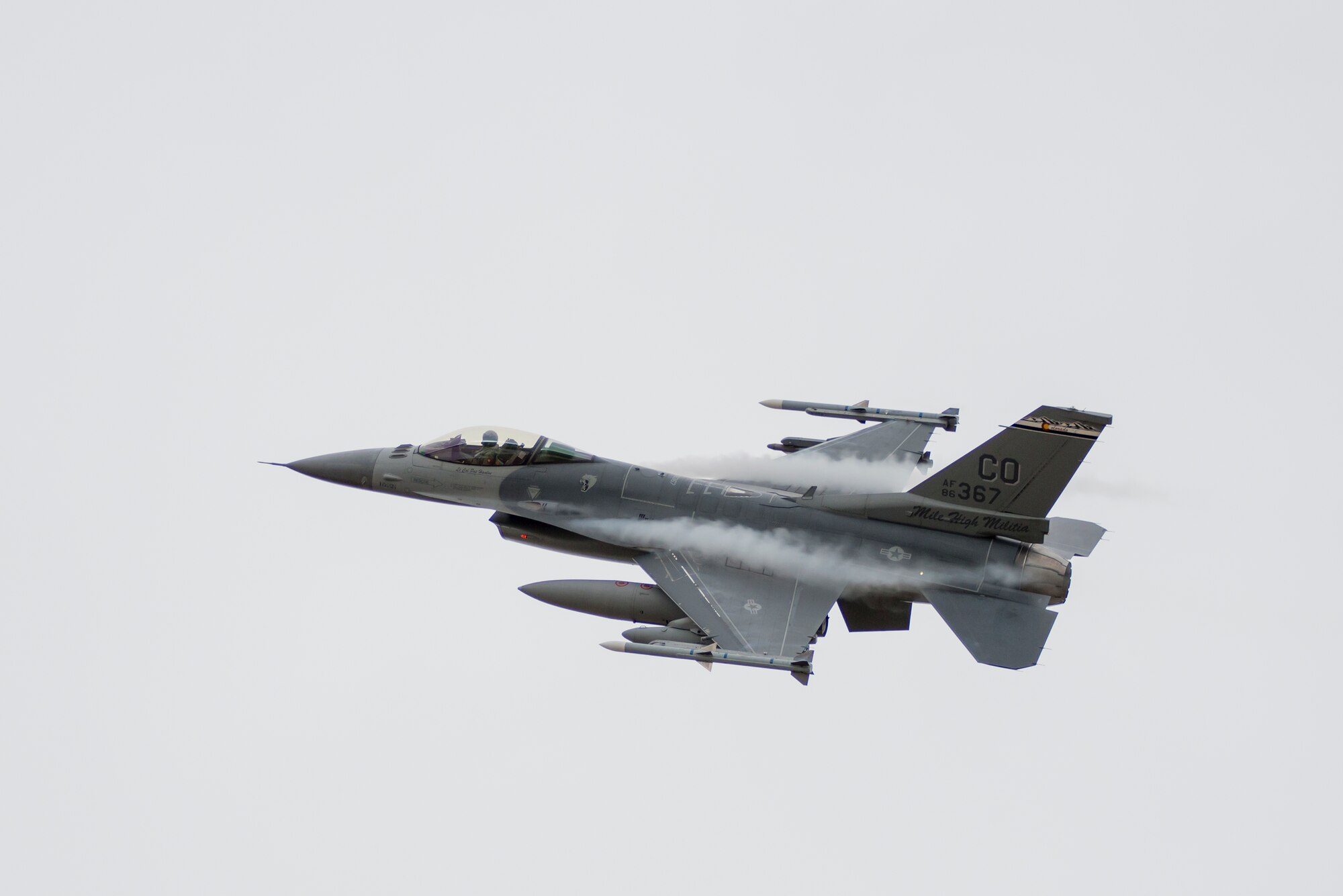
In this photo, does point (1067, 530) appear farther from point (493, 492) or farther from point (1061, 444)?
point (493, 492)

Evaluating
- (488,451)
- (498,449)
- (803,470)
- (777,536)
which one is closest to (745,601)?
(777,536)

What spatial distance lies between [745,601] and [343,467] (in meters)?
7.71

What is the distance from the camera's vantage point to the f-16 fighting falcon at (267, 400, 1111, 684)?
2481 centimetres

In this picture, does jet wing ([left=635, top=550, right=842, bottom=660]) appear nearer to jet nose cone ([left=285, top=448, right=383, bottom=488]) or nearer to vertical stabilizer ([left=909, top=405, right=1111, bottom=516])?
vertical stabilizer ([left=909, top=405, right=1111, bottom=516])

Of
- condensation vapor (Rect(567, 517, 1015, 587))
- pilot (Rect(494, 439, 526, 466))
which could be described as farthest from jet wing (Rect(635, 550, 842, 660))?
pilot (Rect(494, 439, 526, 466))

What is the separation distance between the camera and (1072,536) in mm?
26500

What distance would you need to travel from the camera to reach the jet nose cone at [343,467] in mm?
27969

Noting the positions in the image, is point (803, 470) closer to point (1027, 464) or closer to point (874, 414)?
point (874, 414)

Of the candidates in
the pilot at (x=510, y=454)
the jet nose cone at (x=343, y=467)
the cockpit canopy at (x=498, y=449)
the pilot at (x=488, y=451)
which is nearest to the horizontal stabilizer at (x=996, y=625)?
the cockpit canopy at (x=498, y=449)

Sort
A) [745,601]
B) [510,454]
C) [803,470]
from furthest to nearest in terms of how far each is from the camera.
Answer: [803,470] < [510,454] < [745,601]

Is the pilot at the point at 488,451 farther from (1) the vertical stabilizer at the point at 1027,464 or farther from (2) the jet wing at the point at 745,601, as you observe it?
(1) the vertical stabilizer at the point at 1027,464

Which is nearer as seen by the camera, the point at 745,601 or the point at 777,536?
the point at 745,601

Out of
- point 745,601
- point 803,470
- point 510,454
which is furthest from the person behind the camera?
point 803,470

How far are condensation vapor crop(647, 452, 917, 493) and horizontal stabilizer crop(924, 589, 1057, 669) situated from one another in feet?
11.1
